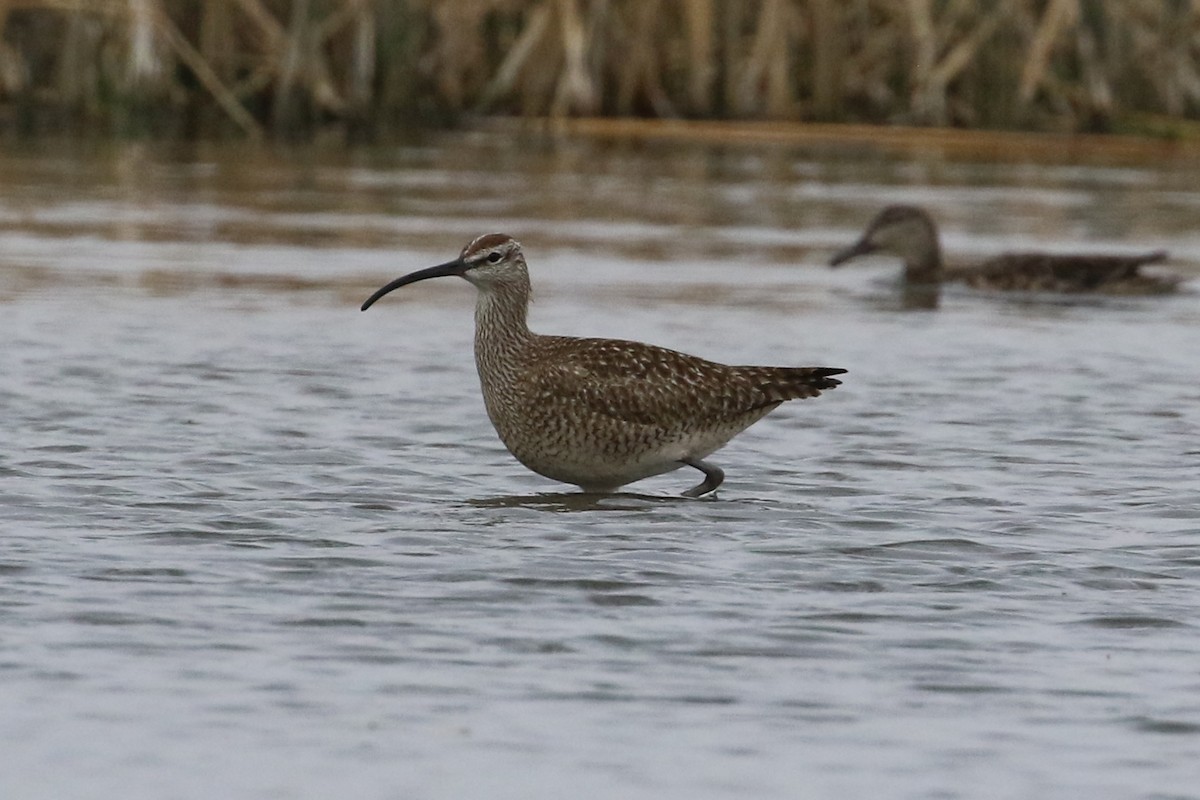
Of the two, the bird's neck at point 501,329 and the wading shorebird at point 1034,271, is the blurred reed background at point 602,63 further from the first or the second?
the bird's neck at point 501,329

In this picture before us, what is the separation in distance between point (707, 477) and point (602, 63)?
19.9m

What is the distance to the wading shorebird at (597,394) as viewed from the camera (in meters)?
8.61

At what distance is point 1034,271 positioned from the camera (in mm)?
16094

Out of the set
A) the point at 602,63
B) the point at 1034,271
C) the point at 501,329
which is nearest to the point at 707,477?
the point at 501,329

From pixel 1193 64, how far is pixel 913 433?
811 inches

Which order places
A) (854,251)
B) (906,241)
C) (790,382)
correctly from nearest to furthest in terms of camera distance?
(790,382) → (906,241) → (854,251)

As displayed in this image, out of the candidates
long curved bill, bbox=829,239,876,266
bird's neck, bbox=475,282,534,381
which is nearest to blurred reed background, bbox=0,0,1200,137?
long curved bill, bbox=829,239,876,266

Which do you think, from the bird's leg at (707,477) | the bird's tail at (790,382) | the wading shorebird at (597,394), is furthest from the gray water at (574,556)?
the bird's tail at (790,382)

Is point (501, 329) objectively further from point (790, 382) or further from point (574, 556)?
point (574, 556)

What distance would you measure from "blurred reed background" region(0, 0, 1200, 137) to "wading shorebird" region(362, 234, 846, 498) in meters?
17.1

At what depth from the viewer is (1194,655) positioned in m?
6.26

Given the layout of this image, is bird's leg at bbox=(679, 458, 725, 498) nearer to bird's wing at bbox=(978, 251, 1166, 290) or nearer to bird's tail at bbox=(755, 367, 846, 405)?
bird's tail at bbox=(755, 367, 846, 405)

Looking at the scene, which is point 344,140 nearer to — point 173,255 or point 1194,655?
point 173,255

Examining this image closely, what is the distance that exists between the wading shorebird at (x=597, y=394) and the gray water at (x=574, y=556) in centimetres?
19
